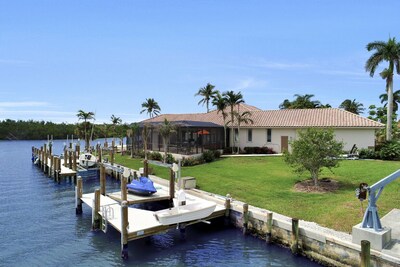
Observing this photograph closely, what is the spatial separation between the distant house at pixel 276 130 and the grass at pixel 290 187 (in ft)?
16.7

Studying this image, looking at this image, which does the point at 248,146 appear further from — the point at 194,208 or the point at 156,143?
the point at 194,208

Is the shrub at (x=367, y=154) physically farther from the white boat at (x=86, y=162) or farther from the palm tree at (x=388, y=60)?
the white boat at (x=86, y=162)

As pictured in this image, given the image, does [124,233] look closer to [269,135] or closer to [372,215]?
[372,215]

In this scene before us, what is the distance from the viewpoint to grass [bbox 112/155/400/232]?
13.4 m

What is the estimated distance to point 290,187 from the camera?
60.7 feet

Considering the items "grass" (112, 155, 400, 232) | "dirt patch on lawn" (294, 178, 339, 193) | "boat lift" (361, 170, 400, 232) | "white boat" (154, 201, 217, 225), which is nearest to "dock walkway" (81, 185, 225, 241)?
"white boat" (154, 201, 217, 225)

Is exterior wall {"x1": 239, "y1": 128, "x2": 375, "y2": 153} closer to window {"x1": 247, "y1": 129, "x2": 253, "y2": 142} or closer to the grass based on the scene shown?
window {"x1": 247, "y1": 129, "x2": 253, "y2": 142}

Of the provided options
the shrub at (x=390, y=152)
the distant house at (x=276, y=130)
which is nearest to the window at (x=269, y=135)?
the distant house at (x=276, y=130)

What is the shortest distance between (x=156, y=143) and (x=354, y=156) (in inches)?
878

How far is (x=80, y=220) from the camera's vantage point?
16562 millimetres

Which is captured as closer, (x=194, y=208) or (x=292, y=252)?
(x=292, y=252)

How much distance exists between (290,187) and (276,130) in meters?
17.7

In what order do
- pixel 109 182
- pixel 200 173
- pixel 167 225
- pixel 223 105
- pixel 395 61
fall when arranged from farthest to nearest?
1. pixel 223 105
2. pixel 395 61
3. pixel 109 182
4. pixel 200 173
5. pixel 167 225

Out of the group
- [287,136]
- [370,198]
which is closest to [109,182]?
[287,136]
